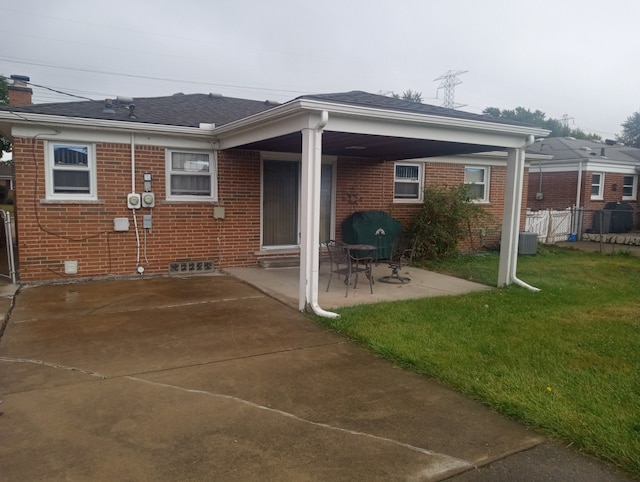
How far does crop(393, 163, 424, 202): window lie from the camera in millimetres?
11648

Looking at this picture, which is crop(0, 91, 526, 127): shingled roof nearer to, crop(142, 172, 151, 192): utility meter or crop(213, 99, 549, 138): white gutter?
crop(213, 99, 549, 138): white gutter

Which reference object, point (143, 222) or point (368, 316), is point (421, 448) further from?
point (143, 222)

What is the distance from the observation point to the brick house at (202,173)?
6.54 m

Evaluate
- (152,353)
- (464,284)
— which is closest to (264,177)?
(464,284)

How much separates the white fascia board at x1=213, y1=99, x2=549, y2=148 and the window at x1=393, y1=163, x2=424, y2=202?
4.00 meters

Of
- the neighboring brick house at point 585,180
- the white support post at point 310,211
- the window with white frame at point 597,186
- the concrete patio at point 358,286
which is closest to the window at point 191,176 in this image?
the concrete patio at point 358,286

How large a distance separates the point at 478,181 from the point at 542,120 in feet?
209

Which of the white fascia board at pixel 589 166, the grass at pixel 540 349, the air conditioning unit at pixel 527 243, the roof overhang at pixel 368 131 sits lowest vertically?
the grass at pixel 540 349

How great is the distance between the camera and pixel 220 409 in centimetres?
350

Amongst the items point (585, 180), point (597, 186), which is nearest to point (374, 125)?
point (585, 180)

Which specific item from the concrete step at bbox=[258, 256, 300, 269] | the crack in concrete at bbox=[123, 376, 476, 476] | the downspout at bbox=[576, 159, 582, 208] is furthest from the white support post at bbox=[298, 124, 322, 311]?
the downspout at bbox=[576, 159, 582, 208]

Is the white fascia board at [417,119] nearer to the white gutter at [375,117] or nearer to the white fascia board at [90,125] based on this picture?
the white gutter at [375,117]

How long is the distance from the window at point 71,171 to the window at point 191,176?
4.39ft

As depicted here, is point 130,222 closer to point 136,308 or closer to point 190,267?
point 190,267
